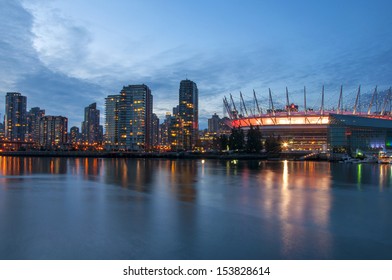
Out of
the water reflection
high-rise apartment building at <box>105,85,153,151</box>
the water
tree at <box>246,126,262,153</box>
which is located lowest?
the water reflection

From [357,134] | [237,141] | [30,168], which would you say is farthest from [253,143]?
[30,168]

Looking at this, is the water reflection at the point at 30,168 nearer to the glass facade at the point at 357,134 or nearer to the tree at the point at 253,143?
the tree at the point at 253,143

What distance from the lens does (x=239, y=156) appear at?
8981 centimetres

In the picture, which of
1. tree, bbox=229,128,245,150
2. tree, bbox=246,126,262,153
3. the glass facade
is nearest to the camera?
tree, bbox=246,126,262,153

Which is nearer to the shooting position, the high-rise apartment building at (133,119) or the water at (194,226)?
the water at (194,226)

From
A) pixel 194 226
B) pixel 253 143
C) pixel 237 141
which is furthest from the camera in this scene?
pixel 237 141

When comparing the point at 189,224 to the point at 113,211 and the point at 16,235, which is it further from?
the point at 16,235

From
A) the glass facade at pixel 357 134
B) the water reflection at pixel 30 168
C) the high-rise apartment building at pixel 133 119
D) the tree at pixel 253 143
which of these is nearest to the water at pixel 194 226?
the water reflection at pixel 30 168

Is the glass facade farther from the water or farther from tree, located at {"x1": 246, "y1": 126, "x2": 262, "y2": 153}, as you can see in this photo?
the water

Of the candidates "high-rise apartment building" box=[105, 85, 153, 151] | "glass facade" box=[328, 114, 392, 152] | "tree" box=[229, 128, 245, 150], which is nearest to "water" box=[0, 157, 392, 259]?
"tree" box=[229, 128, 245, 150]

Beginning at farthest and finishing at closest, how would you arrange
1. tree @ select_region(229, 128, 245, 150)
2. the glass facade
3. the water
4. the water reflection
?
tree @ select_region(229, 128, 245, 150) → the glass facade → the water reflection → the water

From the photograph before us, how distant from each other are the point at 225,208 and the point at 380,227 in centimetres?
669

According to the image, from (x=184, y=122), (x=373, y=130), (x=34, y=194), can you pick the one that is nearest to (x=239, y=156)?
(x=373, y=130)

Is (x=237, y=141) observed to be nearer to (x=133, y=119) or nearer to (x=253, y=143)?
(x=253, y=143)
